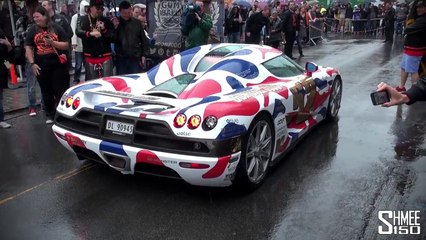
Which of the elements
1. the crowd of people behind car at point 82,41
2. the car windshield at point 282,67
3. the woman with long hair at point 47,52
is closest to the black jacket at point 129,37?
the crowd of people behind car at point 82,41

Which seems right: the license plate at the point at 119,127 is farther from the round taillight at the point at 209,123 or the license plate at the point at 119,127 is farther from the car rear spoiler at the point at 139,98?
the round taillight at the point at 209,123

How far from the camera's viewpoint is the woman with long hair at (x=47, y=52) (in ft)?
20.5

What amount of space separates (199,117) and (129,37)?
12.4ft

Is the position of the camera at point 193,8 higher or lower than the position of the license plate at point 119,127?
higher

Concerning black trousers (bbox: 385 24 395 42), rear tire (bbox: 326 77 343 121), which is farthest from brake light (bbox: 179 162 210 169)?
black trousers (bbox: 385 24 395 42)

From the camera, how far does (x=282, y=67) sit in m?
5.29

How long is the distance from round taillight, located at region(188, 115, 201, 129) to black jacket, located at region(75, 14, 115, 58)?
365 cm

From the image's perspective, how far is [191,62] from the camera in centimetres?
510

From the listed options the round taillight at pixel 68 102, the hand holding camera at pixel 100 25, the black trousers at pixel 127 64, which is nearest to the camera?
the round taillight at pixel 68 102

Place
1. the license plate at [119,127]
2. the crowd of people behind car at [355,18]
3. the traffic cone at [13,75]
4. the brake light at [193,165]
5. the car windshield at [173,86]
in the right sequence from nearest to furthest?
the brake light at [193,165] < the license plate at [119,127] < the car windshield at [173,86] < the traffic cone at [13,75] < the crowd of people behind car at [355,18]

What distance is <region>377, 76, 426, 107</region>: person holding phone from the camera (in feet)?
10.1

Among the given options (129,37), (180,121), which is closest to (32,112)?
(129,37)

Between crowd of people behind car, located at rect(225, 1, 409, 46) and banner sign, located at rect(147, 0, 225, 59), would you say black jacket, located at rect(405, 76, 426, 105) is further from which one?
crowd of people behind car, located at rect(225, 1, 409, 46)

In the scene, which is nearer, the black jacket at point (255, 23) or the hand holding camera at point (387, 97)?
the hand holding camera at point (387, 97)
